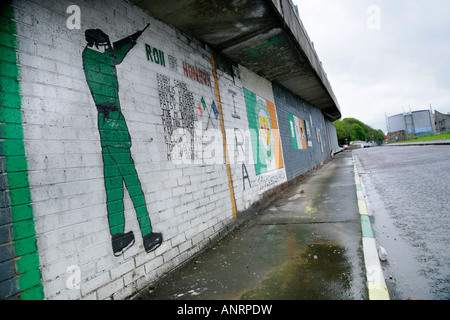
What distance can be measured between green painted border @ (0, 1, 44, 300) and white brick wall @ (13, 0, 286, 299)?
1.9 inches

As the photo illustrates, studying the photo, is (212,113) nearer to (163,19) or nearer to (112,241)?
(163,19)

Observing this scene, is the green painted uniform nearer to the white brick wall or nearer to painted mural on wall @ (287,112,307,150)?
the white brick wall

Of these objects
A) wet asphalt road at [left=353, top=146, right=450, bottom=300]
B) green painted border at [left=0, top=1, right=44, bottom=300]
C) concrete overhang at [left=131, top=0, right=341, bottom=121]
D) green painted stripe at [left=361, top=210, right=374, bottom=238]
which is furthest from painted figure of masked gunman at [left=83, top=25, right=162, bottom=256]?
green painted stripe at [left=361, top=210, right=374, bottom=238]

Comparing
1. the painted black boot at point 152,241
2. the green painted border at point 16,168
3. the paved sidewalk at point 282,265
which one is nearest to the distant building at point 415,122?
the paved sidewalk at point 282,265

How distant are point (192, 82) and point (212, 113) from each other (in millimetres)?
721

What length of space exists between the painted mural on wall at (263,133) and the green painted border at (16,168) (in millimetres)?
4704

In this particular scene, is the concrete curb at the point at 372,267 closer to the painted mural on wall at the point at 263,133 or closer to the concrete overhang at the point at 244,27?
the painted mural on wall at the point at 263,133

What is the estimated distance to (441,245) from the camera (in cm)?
287

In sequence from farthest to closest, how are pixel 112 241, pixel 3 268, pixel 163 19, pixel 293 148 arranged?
pixel 293 148, pixel 163 19, pixel 112 241, pixel 3 268

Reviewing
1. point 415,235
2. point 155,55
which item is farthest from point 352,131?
point 155,55

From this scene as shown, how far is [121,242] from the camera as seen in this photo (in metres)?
2.54

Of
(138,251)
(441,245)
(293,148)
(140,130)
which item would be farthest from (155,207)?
(293,148)

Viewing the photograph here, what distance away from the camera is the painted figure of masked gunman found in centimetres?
250

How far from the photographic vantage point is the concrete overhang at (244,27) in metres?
3.43
